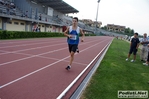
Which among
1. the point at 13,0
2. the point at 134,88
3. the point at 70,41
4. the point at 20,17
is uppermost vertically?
the point at 13,0

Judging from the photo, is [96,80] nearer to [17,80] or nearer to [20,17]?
[17,80]

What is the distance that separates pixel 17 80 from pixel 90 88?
2.20 metres

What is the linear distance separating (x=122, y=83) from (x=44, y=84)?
2.59 metres

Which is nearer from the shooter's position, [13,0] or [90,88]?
[90,88]

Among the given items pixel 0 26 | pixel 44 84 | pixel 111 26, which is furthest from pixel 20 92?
pixel 111 26

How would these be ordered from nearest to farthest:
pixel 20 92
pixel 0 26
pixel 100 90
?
1. pixel 20 92
2. pixel 100 90
3. pixel 0 26

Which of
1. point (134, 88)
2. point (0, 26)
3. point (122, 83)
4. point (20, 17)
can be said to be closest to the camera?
point (134, 88)

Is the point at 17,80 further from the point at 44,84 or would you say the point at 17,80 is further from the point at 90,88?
the point at 90,88

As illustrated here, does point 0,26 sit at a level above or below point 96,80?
above

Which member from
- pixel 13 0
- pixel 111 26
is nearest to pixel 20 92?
pixel 13 0

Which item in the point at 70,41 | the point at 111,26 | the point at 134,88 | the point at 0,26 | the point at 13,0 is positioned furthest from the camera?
the point at 111,26

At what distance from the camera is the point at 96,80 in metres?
5.62

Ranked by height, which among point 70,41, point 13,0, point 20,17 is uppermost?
point 13,0

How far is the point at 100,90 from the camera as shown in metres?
4.67
